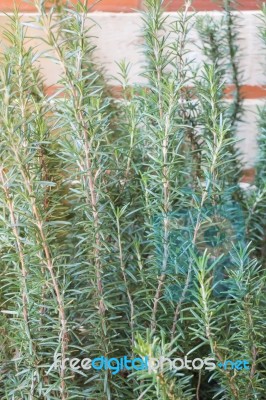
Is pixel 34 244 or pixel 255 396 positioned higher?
pixel 34 244

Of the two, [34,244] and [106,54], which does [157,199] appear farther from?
[106,54]

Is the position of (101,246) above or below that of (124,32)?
below

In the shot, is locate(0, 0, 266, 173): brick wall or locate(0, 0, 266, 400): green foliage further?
locate(0, 0, 266, 173): brick wall

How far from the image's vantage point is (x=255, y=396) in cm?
46

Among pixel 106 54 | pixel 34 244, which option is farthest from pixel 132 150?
pixel 106 54

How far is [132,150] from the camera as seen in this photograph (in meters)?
0.56

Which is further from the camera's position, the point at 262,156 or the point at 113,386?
the point at 262,156

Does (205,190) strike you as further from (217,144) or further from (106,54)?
(106,54)

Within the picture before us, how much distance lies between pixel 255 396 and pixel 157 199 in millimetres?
190

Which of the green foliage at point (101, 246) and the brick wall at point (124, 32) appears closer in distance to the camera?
the green foliage at point (101, 246)

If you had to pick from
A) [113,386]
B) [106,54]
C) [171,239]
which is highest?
[106,54]

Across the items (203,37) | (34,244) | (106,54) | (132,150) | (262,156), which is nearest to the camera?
(34,244)

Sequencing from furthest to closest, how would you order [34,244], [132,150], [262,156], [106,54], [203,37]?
[106,54]
[203,37]
[262,156]
[132,150]
[34,244]

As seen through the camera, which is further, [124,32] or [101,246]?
[124,32]
